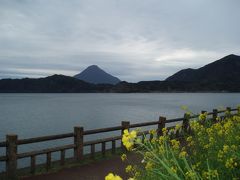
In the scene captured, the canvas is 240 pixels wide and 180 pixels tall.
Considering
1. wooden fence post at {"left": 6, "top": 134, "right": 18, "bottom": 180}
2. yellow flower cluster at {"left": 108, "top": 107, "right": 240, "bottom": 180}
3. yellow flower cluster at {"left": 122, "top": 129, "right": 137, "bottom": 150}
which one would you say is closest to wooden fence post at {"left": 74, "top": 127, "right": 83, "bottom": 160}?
wooden fence post at {"left": 6, "top": 134, "right": 18, "bottom": 180}

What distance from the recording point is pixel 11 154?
9.16 metres

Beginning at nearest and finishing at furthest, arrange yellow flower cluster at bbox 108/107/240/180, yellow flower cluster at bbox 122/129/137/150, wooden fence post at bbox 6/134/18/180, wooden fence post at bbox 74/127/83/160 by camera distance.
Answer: yellow flower cluster at bbox 122/129/137/150
yellow flower cluster at bbox 108/107/240/180
wooden fence post at bbox 6/134/18/180
wooden fence post at bbox 74/127/83/160

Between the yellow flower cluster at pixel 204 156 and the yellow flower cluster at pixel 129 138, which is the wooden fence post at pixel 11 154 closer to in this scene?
the yellow flower cluster at pixel 204 156

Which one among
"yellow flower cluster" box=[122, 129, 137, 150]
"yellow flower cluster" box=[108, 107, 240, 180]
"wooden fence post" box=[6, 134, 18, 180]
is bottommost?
"wooden fence post" box=[6, 134, 18, 180]

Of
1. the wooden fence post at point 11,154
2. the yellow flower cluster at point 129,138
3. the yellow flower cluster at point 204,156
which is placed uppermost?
the yellow flower cluster at point 129,138

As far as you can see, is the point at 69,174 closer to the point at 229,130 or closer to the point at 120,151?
the point at 120,151

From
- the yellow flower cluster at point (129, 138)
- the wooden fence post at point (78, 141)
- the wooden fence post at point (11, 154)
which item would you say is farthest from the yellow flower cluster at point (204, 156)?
the wooden fence post at point (78, 141)

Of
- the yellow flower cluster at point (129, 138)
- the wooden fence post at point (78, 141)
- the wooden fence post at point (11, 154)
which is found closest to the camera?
the yellow flower cluster at point (129, 138)

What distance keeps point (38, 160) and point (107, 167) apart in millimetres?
18531

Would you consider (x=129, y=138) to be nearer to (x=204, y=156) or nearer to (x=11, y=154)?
(x=204, y=156)

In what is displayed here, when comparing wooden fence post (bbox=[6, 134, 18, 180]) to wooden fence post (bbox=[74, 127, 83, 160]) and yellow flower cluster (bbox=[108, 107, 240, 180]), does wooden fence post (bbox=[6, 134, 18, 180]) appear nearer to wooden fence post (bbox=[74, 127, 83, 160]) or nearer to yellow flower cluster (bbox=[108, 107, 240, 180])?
wooden fence post (bbox=[74, 127, 83, 160])

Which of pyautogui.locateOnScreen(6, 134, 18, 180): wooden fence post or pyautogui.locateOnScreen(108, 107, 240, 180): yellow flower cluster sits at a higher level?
pyautogui.locateOnScreen(108, 107, 240, 180): yellow flower cluster

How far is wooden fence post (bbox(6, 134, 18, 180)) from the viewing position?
9.12 meters

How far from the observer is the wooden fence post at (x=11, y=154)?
9.12 m
